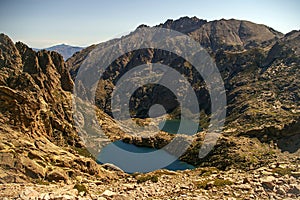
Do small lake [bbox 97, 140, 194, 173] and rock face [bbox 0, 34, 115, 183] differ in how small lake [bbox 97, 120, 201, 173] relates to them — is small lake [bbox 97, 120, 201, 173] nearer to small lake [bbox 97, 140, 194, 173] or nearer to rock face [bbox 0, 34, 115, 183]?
small lake [bbox 97, 140, 194, 173]

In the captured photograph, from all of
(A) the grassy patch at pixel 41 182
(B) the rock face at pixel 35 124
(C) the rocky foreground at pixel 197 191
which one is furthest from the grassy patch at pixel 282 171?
(A) the grassy patch at pixel 41 182

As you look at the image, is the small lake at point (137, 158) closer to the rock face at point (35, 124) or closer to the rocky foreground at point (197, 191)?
the rock face at point (35, 124)

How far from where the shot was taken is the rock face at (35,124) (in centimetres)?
4150

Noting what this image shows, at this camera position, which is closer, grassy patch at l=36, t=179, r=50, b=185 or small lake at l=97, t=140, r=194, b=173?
grassy patch at l=36, t=179, r=50, b=185

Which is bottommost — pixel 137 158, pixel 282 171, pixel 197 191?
pixel 137 158

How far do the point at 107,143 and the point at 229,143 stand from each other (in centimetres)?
9366

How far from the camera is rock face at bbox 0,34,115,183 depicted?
4150cm

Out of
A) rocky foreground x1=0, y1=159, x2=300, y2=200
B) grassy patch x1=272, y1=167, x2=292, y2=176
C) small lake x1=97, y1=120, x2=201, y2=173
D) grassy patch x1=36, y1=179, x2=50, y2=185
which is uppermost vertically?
grassy patch x1=272, y1=167, x2=292, y2=176

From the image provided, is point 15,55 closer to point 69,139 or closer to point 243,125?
point 69,139

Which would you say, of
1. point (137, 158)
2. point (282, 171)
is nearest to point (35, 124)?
point (137, 158)

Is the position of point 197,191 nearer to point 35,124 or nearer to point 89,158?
point 89,158

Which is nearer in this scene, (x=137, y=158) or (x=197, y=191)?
(x=197, y=191)

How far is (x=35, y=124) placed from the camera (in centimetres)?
9362

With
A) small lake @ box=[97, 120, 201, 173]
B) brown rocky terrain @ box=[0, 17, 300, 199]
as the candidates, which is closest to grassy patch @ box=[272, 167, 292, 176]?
brown rocky terrain @ box=[0, 17, 300, 199]
